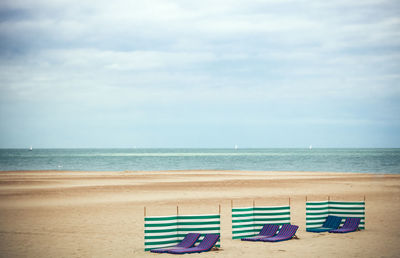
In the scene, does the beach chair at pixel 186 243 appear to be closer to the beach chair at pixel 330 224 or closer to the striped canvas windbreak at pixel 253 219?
the striped canvas windbreak at pixel 253 219

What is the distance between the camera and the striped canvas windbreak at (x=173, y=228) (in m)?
16.5

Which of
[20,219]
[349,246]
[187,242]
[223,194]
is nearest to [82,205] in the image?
[20,219]

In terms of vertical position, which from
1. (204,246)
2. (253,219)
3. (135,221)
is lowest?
(135,221)

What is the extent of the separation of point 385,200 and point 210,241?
1958 centimetres

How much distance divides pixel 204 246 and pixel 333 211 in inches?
288

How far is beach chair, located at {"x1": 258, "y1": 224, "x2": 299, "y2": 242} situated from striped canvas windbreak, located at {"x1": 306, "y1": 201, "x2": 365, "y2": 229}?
7.26ft

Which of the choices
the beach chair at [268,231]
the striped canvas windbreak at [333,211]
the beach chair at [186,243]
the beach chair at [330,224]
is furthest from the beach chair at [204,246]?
the striped canvas windbreak at [333,211]

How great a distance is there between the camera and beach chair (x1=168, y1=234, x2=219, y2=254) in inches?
625

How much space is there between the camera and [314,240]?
60.1 feet

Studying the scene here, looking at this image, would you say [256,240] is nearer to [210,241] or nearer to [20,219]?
[210,241]

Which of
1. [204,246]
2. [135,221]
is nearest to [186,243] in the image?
[204,246]

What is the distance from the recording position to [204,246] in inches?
647

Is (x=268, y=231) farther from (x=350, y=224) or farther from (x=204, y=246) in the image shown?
(x=350, y=224)

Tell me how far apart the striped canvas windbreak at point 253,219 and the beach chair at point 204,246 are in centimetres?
193
